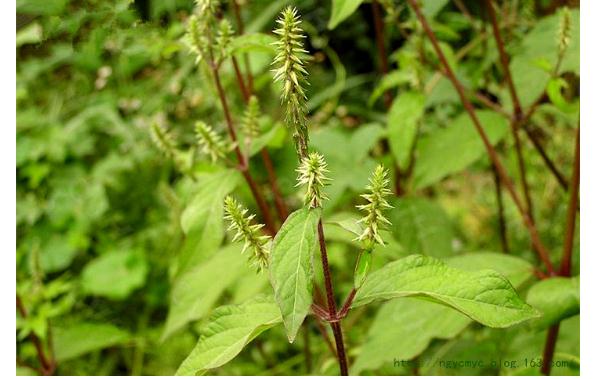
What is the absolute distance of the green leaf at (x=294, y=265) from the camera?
72 cm

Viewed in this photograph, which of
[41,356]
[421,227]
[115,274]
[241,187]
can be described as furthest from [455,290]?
[115,274]

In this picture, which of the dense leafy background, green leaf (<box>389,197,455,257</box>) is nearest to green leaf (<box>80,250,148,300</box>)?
the dense leafy background

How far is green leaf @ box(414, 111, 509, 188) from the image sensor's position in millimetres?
1495

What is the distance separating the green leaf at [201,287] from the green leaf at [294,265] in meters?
0.71

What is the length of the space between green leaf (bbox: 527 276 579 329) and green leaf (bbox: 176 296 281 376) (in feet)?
1.71

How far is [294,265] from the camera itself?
74cm

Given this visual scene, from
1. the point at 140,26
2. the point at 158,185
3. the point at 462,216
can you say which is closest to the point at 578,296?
the point at 140,26

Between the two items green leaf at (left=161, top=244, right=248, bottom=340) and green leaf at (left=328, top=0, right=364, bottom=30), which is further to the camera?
green leaf at (left=161, top=244, right=248, bottom=340)

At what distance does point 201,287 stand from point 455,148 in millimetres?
650

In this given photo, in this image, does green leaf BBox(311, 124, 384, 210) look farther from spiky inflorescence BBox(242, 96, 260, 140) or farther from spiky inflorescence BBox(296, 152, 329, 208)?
spiky inflorescence BBox(296, 152, 329, 208)

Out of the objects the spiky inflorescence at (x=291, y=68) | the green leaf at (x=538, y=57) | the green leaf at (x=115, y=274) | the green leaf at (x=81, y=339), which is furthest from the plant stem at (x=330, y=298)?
the green leaf at (x=115, y=274)

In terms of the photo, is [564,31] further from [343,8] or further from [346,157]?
[346,157]

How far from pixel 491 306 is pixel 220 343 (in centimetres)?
33

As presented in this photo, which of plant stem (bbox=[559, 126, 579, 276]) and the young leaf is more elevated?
plant stem (bbox=[559, 126, 579, 276])
